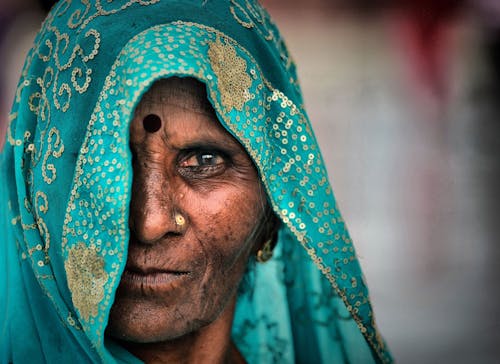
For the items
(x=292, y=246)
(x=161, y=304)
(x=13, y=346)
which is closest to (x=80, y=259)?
(x=161, y=304)

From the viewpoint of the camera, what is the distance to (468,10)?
5.00m

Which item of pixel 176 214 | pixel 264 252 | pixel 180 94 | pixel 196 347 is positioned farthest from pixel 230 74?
pixel 196 347

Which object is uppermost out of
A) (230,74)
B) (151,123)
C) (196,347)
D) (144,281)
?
(230,74)

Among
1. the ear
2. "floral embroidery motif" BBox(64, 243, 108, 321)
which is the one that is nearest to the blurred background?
the ear

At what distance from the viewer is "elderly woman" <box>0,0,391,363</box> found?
72.8 inches

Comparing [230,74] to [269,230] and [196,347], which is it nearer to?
[269,230]

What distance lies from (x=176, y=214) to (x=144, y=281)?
20 cm

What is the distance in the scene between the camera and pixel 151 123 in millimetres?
1952

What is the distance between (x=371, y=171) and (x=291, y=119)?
3239mm

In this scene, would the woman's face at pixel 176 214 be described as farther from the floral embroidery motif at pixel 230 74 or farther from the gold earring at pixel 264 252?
the gold earring at pixel 264 252

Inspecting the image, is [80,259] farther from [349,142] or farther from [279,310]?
[349,142]

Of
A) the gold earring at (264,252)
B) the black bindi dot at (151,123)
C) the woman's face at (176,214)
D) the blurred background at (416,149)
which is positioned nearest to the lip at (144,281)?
the woman's face at (176,214)

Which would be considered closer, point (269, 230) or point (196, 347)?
point (196, 347)

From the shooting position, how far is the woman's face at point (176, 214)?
1.92m
